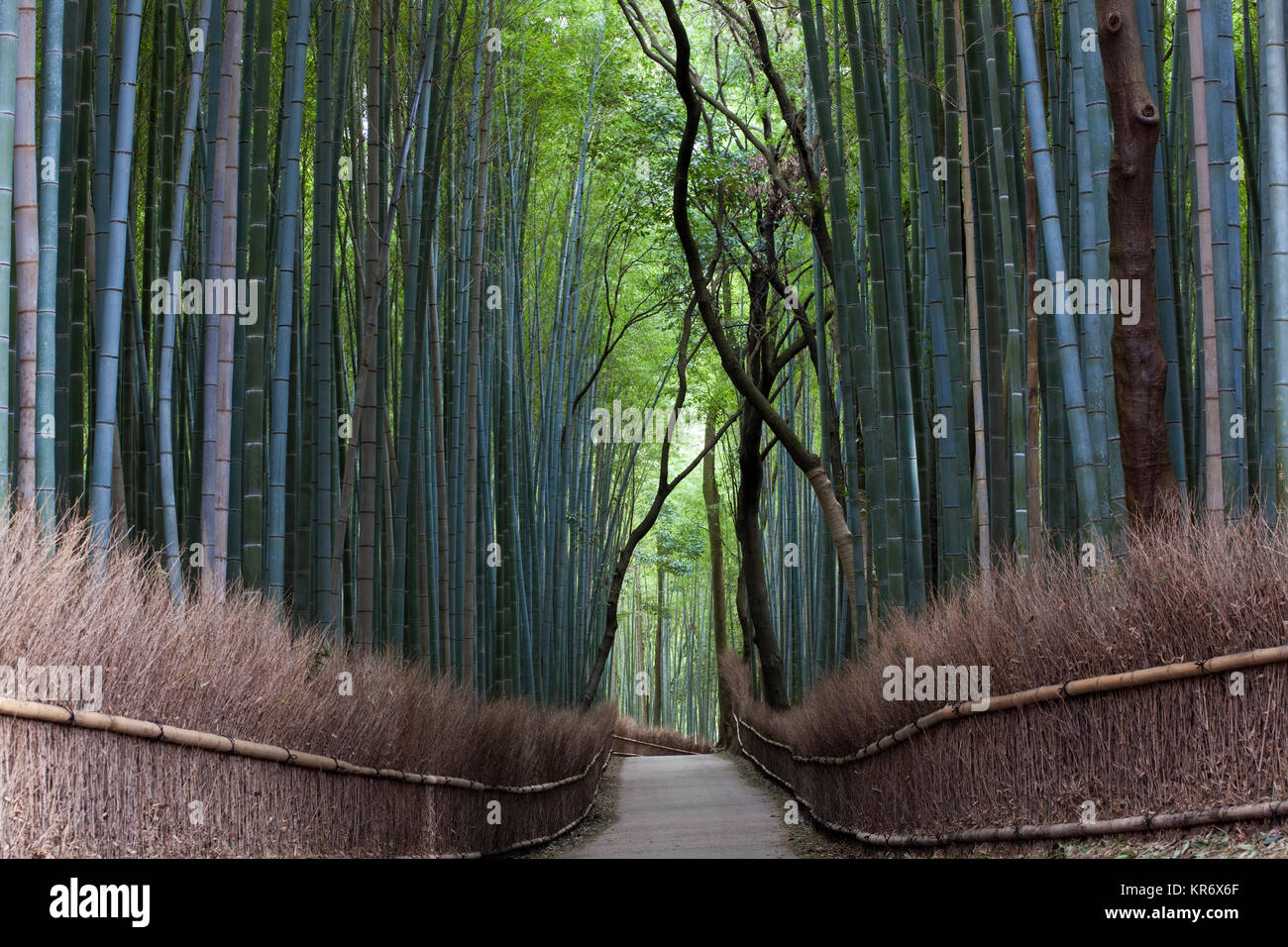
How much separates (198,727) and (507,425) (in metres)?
5.05

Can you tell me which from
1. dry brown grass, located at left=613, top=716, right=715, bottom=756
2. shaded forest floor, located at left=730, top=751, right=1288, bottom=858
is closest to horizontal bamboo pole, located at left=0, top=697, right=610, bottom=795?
shaded forest floor, located at left=730, top=751, right=1288, bottom=858

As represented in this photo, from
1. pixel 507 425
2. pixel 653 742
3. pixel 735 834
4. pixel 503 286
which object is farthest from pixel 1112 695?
pixel 653 742

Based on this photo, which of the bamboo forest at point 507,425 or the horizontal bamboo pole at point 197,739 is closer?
the horizontal bamboo pole at point 197,739

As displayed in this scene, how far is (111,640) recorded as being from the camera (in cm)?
247

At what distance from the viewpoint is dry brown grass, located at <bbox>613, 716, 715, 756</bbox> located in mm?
18344

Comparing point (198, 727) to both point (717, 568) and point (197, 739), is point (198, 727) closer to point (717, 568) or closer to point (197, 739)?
point (197, 739)

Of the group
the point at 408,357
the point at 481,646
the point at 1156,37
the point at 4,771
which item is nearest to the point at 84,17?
the point at 408,357

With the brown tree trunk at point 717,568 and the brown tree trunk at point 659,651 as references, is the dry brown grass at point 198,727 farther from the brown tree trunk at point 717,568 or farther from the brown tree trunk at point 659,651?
the brown tree trunk at point 659,651

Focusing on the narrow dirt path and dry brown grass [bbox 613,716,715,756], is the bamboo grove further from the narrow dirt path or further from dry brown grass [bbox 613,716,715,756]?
dry brown grass [bbox 613,716,715,756]

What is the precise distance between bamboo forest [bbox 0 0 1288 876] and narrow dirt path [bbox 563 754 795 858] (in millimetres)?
304

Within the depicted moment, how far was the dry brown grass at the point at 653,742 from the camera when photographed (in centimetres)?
1834

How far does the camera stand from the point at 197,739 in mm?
2742

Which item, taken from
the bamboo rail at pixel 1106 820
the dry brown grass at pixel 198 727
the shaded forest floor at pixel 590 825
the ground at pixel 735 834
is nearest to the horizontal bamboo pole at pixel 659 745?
the ground at pixel 735 834

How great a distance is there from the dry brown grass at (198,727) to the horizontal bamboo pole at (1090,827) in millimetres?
1758
